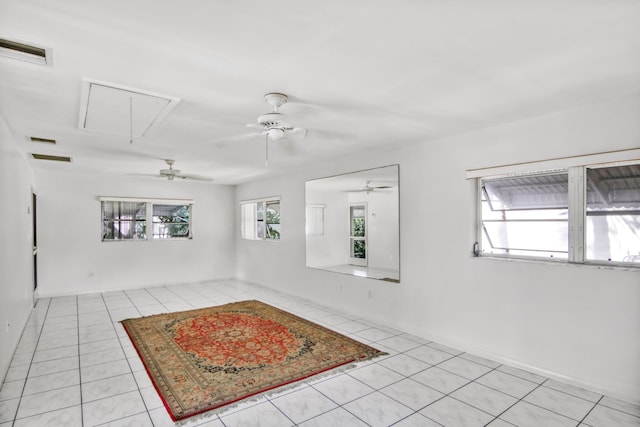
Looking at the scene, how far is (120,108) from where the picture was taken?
2758 mm

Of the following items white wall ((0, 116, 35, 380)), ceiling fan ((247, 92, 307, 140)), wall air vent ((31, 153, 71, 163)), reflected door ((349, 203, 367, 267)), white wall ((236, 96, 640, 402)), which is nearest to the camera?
ceiling fan ((247, 92, 307, 140))

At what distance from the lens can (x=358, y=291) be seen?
194 inches

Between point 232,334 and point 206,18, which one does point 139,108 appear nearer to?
point 206,18

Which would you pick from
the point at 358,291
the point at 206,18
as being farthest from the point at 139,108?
the point at 358,291

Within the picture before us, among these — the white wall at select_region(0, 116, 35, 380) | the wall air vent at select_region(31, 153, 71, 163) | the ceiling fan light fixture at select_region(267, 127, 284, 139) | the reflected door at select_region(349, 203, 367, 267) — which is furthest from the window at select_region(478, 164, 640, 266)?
the wall air vent at select_region(31, 153, 71, 163)

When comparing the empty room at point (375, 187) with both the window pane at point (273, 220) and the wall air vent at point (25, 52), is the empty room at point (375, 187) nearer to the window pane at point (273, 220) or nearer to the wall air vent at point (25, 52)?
the wall air vent at point (25, 52)

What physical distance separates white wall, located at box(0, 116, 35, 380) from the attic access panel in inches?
32.2

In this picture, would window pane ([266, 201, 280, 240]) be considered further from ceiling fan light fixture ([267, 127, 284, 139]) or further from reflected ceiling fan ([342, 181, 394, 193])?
ceiling fan light fixture ([267, 127, 284, 139])

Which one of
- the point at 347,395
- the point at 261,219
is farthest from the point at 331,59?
the point at 261,219

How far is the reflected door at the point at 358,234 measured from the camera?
617 centimetres

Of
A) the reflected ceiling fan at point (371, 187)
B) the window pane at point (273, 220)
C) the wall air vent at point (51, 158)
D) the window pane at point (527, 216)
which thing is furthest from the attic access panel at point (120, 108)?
the window pane at point (273, 220)

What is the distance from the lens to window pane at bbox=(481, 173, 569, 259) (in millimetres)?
3088

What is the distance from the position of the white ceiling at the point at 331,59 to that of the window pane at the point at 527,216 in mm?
645

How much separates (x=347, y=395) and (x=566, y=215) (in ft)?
7.99
